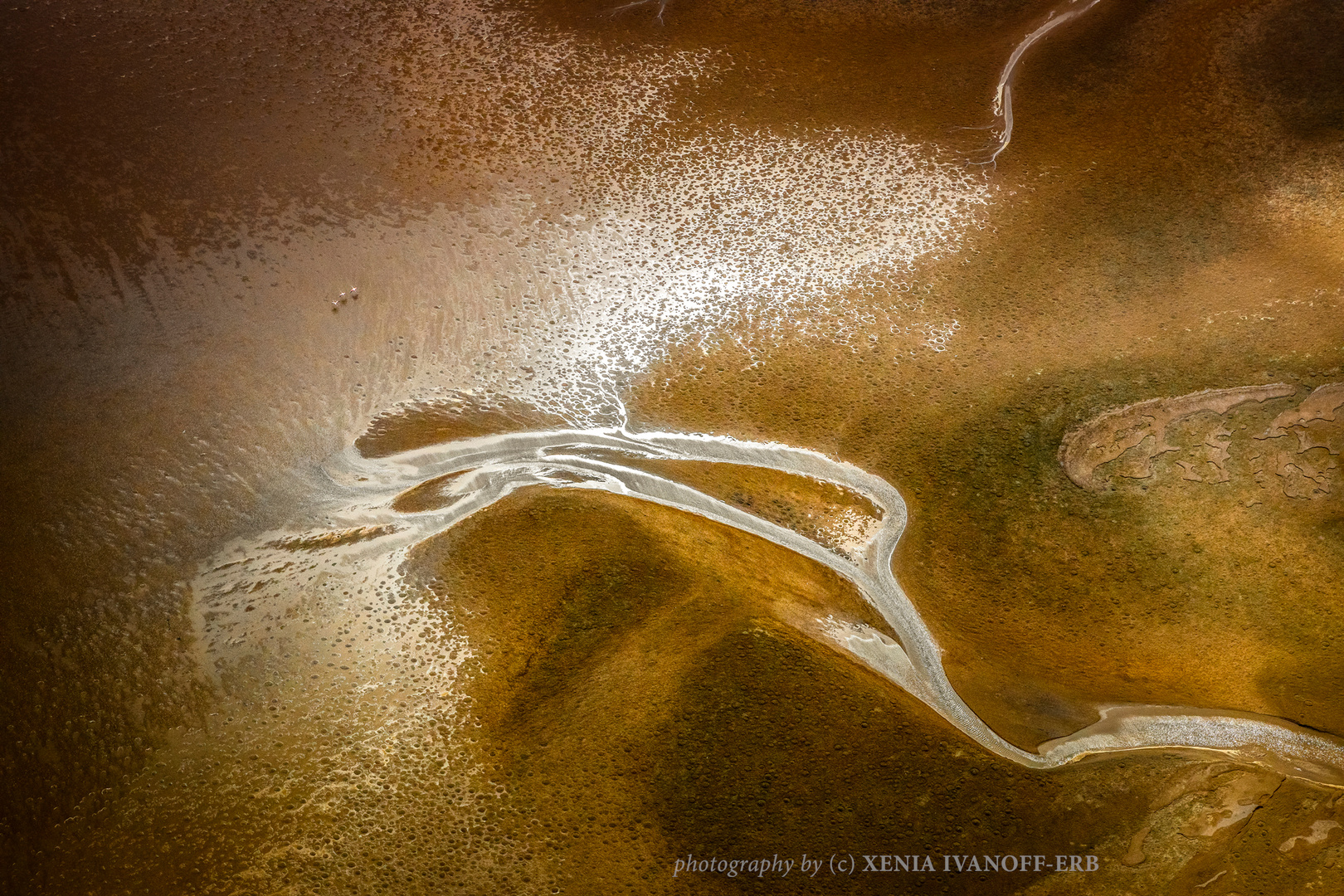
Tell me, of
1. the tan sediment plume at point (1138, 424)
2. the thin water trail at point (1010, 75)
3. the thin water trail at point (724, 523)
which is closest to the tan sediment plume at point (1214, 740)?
A: the thin water trail at point (724, 523)

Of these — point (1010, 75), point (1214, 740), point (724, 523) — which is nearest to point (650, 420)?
point (724, 523)

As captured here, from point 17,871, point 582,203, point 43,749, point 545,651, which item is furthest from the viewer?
point 582,203

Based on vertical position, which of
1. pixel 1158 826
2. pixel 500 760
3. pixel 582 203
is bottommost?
pixel 1158 826

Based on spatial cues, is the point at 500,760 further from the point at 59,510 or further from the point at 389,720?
the point at 59,510

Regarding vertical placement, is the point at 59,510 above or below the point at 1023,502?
above

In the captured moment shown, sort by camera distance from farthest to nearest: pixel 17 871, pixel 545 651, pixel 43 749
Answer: pixel 545 651 → pixel 43 749 → pixel 17 871

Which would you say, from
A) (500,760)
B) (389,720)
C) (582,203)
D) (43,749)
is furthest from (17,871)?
(582,203)
